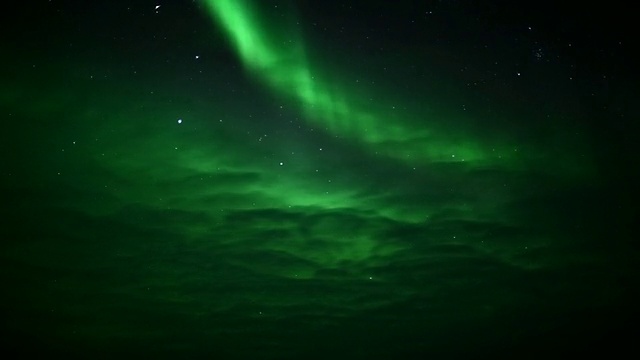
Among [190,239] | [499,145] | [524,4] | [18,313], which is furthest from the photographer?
[18,313]

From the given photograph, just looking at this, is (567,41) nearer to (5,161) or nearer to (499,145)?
(499,145)

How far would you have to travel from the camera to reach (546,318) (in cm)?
1650

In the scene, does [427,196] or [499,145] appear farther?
[427,196]

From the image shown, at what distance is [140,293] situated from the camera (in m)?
13.3

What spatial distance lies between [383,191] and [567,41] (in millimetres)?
3795

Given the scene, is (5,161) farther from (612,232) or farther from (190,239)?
(612,232)

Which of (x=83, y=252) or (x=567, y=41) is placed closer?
(x=567, y=41)

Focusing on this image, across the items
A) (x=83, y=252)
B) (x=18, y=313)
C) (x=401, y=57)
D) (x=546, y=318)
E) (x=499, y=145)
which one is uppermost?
(x=401, y=57)

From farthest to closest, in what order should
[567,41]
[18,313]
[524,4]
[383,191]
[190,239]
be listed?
[18,313] < [190,239] < [383,191] < [567,41] < [524,4]

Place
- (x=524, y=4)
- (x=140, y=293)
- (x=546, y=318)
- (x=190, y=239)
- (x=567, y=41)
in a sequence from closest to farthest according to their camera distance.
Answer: (x=524, y=4)
(x=567, y=41)
(x=190, y=239)
(x=140, y=293)
(x=546, y=318)

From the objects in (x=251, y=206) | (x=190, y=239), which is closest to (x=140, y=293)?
(x=190, y=239)

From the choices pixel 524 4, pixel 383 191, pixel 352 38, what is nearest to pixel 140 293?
pixel 383 191

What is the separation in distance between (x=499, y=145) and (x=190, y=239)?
6.25 meters

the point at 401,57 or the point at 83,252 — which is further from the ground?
the point at 401,57
